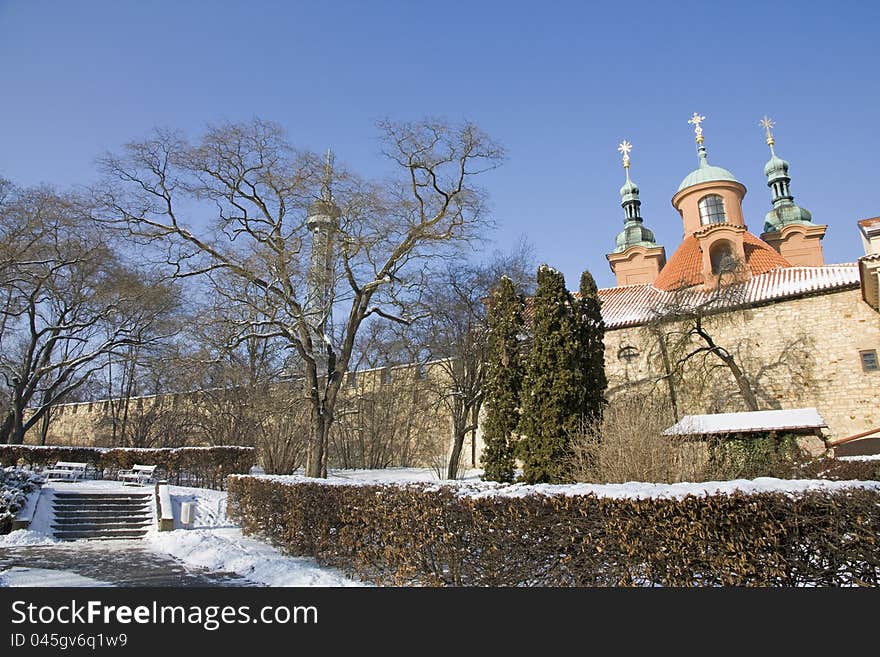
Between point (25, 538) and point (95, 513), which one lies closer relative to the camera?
point (25, 538)

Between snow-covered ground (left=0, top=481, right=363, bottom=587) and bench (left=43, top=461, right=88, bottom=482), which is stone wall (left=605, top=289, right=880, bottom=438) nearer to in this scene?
snow-covered ground (left=0, top=481, right=363, bottom=587)

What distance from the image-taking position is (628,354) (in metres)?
26.4

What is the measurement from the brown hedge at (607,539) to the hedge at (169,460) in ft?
45.0

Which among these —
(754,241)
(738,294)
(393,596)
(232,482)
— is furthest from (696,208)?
(393,596)

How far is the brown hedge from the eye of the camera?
4398 mm

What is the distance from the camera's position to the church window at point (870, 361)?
20812 millimetres

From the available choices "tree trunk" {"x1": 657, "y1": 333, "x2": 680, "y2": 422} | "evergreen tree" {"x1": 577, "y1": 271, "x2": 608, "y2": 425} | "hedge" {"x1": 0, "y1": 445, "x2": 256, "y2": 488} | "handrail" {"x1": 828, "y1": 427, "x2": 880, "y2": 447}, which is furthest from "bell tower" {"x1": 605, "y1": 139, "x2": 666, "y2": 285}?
"hedge" {"x1": 0, "y1": 445, "x2": 256, "y2": 488}

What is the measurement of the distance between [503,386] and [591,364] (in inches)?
97.6

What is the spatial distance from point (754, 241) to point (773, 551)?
28.5m

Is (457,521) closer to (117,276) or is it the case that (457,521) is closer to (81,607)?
(81,607)

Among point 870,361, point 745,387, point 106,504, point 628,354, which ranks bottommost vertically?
point 106,504

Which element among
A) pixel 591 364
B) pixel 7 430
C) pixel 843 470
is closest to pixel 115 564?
pixel 591 364

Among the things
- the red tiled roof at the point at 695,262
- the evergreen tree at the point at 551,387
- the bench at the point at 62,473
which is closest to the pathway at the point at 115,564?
the evergreen tree at the point at 551,387

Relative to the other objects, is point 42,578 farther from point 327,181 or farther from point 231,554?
point 327,181
